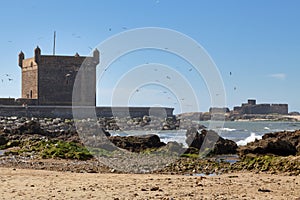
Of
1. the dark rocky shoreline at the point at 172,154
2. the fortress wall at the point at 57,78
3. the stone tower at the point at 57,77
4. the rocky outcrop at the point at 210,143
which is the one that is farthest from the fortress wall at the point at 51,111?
the rocky outcrop at the point at 210,143

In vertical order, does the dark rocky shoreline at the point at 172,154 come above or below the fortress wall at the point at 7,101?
below

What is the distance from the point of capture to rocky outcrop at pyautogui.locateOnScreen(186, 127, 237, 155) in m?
18.5

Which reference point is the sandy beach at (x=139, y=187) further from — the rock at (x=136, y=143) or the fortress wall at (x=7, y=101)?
the fortress wall at (x=7, y=101)

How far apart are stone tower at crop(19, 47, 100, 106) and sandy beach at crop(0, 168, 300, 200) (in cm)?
4609

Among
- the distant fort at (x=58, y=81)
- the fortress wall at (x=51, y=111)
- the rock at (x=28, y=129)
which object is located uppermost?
the distant fort at (x=58, y=81)

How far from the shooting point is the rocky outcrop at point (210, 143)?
18.5 metres

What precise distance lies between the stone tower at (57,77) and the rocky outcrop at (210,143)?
36251mm

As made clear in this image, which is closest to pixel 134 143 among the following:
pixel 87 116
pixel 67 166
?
pixel 67 166

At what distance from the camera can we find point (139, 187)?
9156 millimetres

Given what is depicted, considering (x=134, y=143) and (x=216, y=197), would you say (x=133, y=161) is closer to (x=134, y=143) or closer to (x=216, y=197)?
(x=134, y=143)

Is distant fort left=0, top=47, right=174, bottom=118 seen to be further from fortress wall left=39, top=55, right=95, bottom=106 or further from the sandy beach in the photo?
the sandy beach

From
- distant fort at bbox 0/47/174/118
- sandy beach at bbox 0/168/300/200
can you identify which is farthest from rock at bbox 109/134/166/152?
distant fort at bbox 0/47/174/118

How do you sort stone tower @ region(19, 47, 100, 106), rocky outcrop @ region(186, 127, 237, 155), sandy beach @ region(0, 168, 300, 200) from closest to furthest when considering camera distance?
sandy beach @ region(0, 168, 300, 200), rocky outcrop @ region(186, 127, 237, 155), stone tower @ region(19, 47, 100, 106)

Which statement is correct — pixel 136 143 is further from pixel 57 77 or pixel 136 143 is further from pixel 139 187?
pixel 57 77
